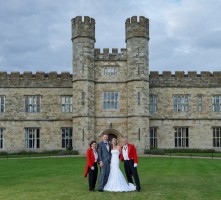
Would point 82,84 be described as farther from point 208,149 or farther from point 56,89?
point 208,149

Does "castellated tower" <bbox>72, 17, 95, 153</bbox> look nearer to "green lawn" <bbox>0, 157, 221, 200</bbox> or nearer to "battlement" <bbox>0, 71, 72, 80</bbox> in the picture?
"battlement" <bbox>0, 71, 72, 80</bbox>

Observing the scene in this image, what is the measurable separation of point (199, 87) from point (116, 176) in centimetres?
2731

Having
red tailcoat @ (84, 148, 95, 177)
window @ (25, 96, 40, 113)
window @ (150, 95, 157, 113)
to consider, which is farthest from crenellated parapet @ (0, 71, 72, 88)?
red tailcoat @ (84, 148, 95, 177)

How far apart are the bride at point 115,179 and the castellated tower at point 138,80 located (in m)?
22.0

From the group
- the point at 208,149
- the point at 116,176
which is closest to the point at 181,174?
the point at 116,176

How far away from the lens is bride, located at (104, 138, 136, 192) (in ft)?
39.4

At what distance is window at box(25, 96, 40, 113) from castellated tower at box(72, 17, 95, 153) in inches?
174

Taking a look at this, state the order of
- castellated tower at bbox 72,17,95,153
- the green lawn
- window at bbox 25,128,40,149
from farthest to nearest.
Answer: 1. window at bbox 25,128,40,149
2. castellated tower at bbox 72,17,95,153
3. the green lawn

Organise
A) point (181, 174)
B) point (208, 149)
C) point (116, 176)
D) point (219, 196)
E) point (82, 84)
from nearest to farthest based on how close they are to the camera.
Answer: point (219, 196) < point (116, 176) < point (181, 174) < point (82, 84) < point (208, 149)

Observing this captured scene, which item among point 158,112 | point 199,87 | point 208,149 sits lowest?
point 208,149

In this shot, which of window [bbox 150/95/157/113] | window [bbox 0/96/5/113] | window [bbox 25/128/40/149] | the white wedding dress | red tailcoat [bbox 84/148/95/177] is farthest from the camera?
window [bbox 150/95/157/113]

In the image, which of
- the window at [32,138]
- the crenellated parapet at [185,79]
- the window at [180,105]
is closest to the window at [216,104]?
the crenellated parapet at [185,79]

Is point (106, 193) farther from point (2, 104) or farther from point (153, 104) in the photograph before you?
point (2, 104)

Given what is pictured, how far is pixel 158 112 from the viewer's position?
124 ft
